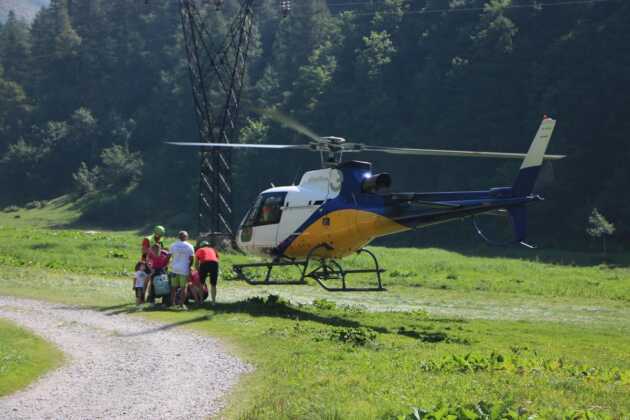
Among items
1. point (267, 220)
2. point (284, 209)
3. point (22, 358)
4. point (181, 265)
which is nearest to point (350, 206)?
point (284, 209)

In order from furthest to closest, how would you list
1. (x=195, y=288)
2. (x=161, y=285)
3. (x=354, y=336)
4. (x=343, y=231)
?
(x=195, y=288) → (x=343, y=231) → (x=161, y=285) → (x=354, y=336)

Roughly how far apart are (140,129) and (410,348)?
113341 millimetres

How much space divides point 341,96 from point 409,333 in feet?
242

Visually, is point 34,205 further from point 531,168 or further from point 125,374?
point 125,374

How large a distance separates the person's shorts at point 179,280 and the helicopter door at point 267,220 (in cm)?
299

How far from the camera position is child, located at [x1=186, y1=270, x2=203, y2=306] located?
21.3 meters

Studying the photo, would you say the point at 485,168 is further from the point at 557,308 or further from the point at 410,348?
the point at 410,348

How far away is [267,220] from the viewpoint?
22.9 metres

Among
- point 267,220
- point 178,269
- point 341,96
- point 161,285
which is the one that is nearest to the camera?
point 178,269

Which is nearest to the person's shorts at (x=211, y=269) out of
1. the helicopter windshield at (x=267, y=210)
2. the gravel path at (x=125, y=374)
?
the helicopter windshield at (x=267, y=210)

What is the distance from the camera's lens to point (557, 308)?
24.0 m

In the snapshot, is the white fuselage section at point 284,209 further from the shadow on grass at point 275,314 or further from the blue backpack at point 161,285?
the blue backpack at point 161,285

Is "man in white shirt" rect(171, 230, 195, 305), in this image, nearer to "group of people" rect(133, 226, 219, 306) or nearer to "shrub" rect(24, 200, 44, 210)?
"group of people" rect(133, 226, 219, 306)

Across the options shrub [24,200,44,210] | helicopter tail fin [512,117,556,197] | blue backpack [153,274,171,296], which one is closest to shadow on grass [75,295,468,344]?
blue backpack [153,274,171,296]
